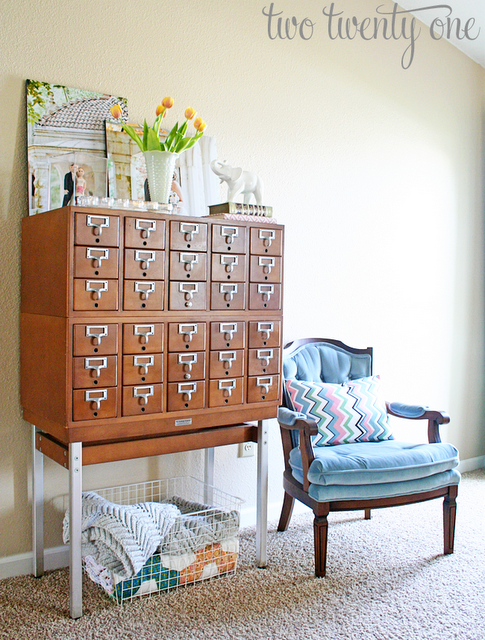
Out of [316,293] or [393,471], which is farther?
[316,293]

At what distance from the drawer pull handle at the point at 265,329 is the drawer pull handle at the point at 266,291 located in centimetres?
9

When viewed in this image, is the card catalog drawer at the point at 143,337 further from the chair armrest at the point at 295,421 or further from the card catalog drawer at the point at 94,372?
the chair armrest at the point at 295,421

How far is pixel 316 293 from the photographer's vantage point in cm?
324

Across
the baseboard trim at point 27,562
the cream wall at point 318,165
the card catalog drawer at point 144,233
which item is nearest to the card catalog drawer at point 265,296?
the card catalog drawer at point 144,233

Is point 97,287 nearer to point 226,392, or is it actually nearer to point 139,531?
point 226,392

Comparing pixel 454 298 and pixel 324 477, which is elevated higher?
pixel 454 298

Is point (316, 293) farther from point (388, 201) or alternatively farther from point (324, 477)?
point (324, 477)

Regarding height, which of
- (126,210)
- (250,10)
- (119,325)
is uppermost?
(250,10)

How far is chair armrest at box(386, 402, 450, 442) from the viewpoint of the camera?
2.75 m

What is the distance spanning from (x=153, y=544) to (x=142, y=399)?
0.53 m

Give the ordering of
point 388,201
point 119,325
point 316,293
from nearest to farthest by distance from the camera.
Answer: point 119,325 < point 316,293 < point 388,201

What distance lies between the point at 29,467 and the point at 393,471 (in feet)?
4.65

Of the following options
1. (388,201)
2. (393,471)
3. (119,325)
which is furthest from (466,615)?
(388,201)

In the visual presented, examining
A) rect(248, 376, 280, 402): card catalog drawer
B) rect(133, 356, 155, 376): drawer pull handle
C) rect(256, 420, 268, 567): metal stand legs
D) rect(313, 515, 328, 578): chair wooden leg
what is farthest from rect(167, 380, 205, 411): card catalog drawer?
rect(313, 515, 328, 578): chair wooden leg
